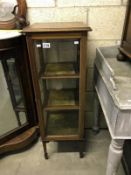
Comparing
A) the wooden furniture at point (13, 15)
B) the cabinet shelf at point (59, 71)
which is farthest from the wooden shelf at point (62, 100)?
the wooden furniture at point (13, 15)

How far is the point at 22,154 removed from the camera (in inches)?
64.7

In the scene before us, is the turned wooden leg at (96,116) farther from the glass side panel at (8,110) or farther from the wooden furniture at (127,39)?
the glass side panel at (8,110)

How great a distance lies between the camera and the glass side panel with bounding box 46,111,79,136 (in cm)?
154

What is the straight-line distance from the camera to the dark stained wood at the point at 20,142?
1523 millimetres

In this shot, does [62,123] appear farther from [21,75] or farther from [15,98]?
[21,75]

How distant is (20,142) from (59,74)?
29.2 inches

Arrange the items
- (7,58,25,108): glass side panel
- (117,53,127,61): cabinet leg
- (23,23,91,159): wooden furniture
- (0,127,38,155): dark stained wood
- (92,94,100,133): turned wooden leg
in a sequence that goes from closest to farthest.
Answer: (23,23,91,159): wooden furniture, (117,53,127,61): cabinet leg, (7,58,25,108): glass side panel, (0,127,38,155): dark stained wood, (92,94,100,133): turned wooden leg

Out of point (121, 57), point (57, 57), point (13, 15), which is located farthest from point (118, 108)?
point (13, 15)

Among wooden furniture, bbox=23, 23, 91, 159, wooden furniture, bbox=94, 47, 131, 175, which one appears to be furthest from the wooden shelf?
wooden furniture, bbox=94, 47, 131, 175

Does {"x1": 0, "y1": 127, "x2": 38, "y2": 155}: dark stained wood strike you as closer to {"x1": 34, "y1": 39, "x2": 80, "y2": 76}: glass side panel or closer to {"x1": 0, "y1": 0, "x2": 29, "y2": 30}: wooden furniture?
{"x1": 34, "y1": 39, "x2": 80, "y2": 76}: glass side panel

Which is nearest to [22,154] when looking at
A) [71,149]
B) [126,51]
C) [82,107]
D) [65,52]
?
[71,149]

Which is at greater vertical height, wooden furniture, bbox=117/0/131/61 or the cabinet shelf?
wooden furniture, bbox=117/0/131/61

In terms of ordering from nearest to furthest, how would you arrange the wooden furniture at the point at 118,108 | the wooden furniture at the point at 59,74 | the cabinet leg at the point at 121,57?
the wooden furniture at the point at 118,108, the wooden furniture at the point at 59,74, the cabinet leg at the point at 121,57

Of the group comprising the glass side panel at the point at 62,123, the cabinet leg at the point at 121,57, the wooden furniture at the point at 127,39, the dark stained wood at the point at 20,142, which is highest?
the wooden furniture at the point at 127,39
